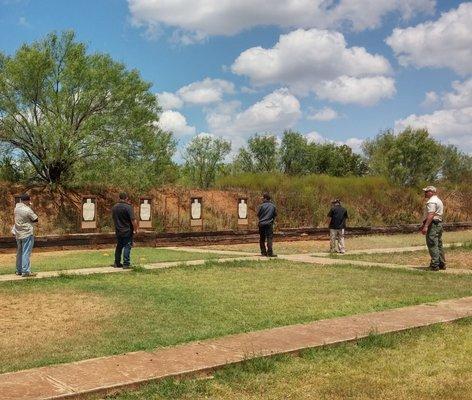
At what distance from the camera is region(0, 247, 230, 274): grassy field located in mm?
15070

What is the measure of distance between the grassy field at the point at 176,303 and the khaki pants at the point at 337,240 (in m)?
4.92

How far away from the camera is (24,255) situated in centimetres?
1277

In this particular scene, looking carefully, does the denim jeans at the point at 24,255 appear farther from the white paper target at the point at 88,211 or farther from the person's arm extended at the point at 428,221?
the white paper target at the point at 88,211

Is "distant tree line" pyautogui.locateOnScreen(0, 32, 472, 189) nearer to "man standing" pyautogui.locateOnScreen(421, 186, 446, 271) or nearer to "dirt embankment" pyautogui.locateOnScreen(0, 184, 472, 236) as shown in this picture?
"dirt embankment" pyautogui.locateOnScreen(0, 184, 472, 236)

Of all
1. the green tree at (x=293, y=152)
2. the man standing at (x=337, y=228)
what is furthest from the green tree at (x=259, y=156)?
the man standing at (x=337, y=228)

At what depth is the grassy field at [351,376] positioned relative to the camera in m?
5.02

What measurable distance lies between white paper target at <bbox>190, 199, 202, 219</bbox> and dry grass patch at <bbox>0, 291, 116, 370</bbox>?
1561 centimetres

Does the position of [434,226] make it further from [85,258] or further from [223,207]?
[223,207]

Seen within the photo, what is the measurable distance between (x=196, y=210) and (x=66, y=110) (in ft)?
22.5

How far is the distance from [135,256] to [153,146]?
9.55 m

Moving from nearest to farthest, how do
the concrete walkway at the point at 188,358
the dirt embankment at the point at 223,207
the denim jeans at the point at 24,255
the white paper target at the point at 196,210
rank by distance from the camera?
the concrete walkway at the point at 188,358 → the denim jeans at the point at 24,255 → the dirt embankment at the point at 223,207 → the white paper target at the point at 196,210

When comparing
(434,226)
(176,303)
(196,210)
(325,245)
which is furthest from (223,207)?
(176,303)

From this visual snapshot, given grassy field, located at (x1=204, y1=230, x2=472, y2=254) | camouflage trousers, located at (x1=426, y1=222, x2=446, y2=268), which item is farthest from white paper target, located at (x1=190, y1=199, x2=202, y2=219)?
camouflage trousers, located at (x1=426, y1=222, x2=446, y2=268)

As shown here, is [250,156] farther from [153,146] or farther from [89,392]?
[89,392]
